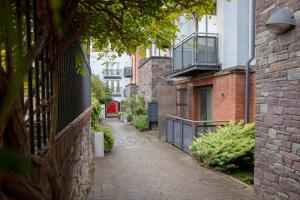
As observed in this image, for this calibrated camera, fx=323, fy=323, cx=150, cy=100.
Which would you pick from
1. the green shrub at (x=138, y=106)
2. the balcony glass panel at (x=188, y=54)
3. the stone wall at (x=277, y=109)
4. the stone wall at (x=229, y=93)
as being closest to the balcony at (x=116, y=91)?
the green shrub at (x=138, y=106)

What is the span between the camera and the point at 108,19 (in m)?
3.82

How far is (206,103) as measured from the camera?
15164 millimetres

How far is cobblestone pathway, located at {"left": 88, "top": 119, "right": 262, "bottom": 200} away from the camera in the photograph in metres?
7.05

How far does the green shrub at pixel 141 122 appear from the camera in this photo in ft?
70.4

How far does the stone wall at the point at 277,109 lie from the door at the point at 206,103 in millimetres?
7813

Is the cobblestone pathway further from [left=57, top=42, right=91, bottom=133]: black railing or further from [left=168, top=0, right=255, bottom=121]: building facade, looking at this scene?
[left=57, top=42, right=91, bottom=133]: black railing

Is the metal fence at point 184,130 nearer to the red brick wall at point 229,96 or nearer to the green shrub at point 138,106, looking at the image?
the red brick wall at point 229,96

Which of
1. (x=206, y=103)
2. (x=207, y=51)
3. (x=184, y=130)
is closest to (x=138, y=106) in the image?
(x=206, y=103)

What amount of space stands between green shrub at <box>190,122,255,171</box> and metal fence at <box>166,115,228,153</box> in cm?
108

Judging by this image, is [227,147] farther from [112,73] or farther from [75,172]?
[112,73]

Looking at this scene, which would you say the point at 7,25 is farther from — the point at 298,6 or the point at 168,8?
the point at 298,6

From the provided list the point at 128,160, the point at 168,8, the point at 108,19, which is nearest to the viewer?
the point at 108,19

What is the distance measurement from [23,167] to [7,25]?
19 centimetres

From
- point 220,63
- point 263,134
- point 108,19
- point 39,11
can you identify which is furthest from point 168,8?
point 220,63
